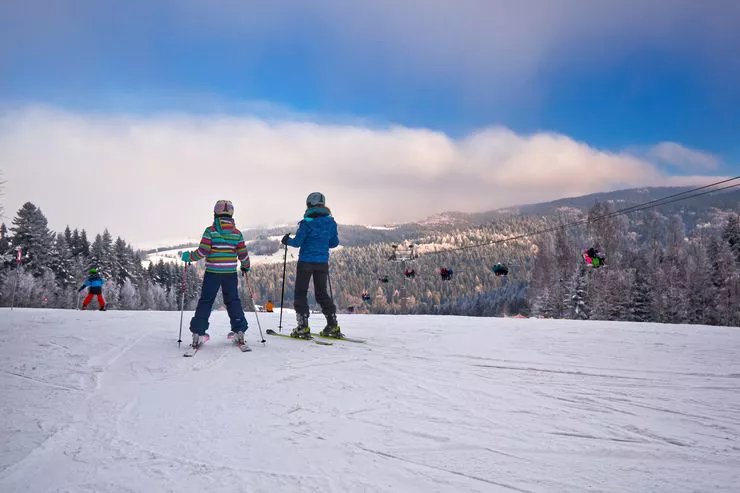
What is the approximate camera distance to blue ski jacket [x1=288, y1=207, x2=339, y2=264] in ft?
25.8

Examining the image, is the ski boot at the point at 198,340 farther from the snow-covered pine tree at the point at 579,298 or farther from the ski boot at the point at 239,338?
the snow-covered pine tree at the point at 579,298

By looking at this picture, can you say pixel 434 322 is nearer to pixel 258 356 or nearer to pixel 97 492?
pixel 258 356

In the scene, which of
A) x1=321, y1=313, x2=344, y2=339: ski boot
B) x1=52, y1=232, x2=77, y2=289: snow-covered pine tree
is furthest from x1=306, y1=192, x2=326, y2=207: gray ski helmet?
x1=52, y1=232, x2=77, y2=289: snow-covered pine tree

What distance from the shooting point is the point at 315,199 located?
8023 millimetres

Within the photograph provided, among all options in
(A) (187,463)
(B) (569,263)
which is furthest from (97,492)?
(B) (569,263)

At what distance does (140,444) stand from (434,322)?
8.69 metres

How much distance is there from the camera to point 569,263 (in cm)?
5847

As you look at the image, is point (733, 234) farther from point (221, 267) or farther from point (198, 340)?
point (198, 340)

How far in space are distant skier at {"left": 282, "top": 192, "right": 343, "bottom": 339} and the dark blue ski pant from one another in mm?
1258

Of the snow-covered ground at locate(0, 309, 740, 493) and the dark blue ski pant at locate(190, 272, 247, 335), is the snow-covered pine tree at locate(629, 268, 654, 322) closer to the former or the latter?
the snow-covered ground at locate(0, 309, 740, 493)

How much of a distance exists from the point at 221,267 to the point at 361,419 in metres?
4.30

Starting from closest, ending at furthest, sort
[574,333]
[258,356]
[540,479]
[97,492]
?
1. [97,492]
2. [540,479]
3. [258,356]
4. [574,333]

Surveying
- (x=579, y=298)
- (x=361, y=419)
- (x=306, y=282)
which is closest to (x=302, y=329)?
(x=306, y=282)

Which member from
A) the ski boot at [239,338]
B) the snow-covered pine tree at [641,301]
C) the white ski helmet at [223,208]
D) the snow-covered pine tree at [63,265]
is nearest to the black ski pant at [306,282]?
the ski boot at [239,338]
